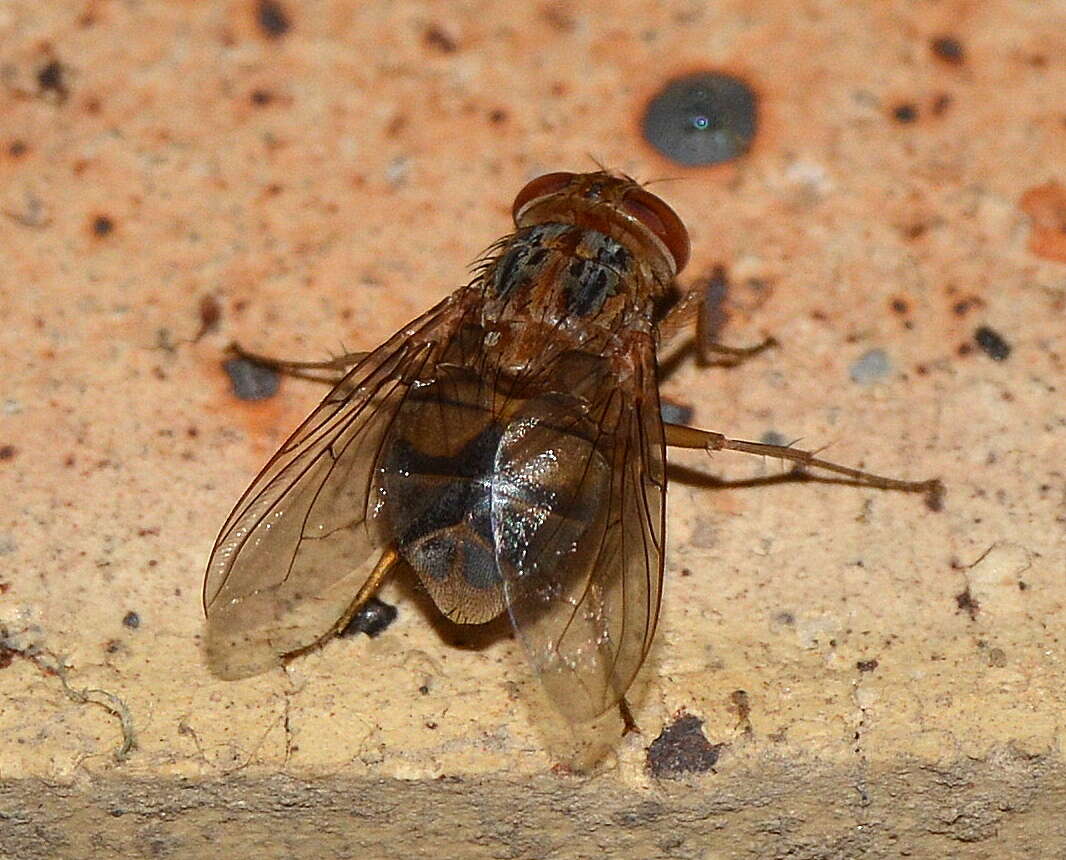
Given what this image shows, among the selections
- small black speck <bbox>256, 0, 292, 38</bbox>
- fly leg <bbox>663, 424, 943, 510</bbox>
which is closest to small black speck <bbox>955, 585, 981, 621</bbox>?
fly leg <bbox>663, 424, 943, 510</bbox>

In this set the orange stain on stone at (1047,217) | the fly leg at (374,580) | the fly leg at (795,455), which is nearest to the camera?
the fly leg at (374,580)

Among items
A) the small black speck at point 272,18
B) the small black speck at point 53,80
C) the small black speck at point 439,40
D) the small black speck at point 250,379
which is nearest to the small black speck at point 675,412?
the small black speck at point 250,379

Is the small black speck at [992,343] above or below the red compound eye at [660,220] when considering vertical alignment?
below

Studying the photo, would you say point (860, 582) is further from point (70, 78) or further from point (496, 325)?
point (70, 78)

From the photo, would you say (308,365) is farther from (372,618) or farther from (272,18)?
(272,18)

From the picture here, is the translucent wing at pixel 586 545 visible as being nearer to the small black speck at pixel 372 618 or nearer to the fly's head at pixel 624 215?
the small black speck at pixel 372 618
